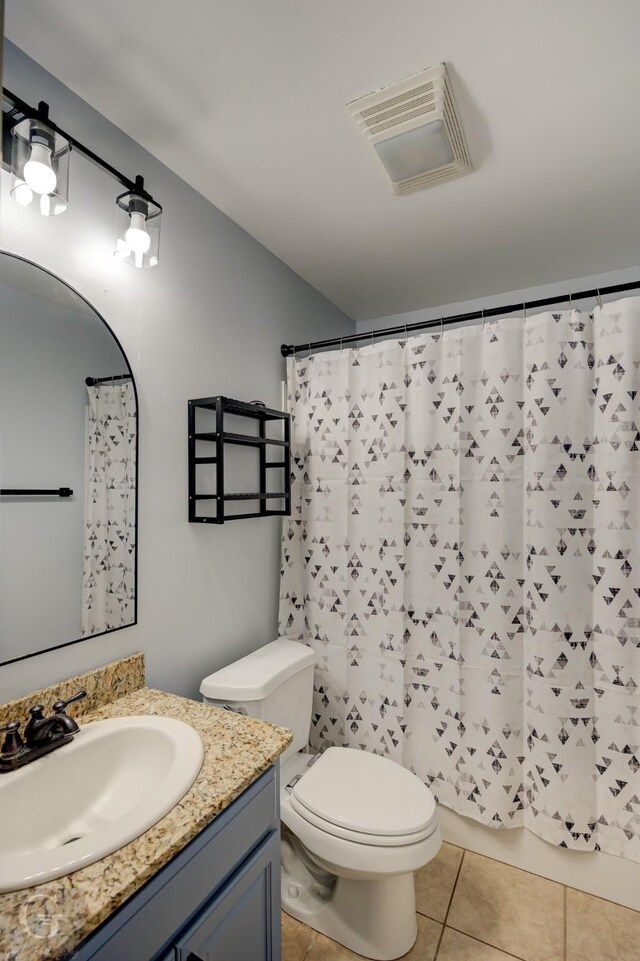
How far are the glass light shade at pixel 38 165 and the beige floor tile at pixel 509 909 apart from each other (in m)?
2.41

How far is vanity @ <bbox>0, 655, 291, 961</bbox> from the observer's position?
664 mm

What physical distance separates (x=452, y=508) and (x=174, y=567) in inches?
40.7

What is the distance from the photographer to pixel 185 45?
44.1 inches

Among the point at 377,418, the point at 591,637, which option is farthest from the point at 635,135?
the point at 591,637

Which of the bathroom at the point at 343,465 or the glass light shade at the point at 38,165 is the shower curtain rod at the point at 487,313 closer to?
the bathroom at the point at 343,465

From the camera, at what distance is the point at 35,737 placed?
1.01m

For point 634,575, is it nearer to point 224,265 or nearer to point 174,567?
point 174,567

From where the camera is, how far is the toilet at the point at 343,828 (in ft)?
4.35

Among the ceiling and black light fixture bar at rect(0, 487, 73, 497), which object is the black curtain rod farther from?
the ceiling

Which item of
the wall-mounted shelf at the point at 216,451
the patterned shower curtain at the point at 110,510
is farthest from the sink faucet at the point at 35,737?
the wall-mounted shelf at the point at 216,451

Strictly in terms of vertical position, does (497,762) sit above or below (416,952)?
above

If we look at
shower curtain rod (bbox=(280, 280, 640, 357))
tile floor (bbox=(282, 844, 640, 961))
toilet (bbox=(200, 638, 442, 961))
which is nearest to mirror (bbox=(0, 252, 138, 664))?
toilet (bbox=(200, 638, 442, 961))

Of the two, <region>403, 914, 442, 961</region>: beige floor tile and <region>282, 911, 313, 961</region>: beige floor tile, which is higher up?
<region>403, 914, 442, 961</region>: beige floor tile

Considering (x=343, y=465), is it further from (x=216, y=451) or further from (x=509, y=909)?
(x=509, y=909)
